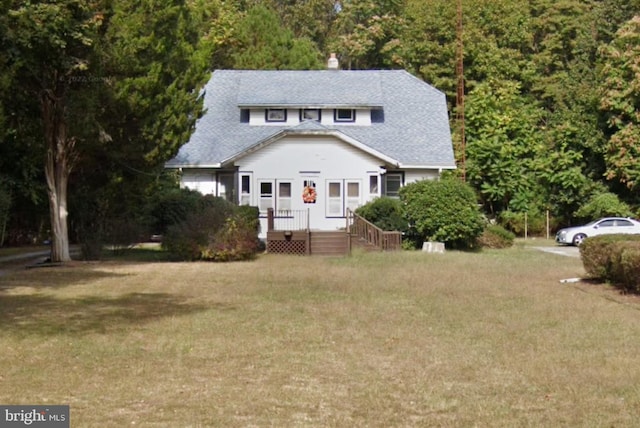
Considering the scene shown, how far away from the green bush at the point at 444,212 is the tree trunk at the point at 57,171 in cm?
1380

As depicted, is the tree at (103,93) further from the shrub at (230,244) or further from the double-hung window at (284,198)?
the double-hung window at (284,198)

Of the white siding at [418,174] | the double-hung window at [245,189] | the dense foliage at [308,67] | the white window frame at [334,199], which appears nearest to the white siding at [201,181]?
the double-hung window at [245,189]

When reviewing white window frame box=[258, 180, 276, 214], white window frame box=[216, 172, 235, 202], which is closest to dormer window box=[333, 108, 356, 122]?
white window frame box=[216, 172, 235, 202]

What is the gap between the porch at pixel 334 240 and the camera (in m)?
37.1

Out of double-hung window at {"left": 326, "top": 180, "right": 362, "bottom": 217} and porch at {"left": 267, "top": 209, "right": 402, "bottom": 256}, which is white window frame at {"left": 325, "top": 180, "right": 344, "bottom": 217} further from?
porch at {"left": 267, "top": 209, "right": 402, "bottom": 256}

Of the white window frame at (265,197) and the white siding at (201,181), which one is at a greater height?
the white siding at (201,181)

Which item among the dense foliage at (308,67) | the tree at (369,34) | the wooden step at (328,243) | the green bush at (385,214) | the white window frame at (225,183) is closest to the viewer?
the dense foliage at (308,67)

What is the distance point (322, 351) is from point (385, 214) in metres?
25.4

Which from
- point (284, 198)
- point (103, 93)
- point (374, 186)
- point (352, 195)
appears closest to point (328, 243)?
point (352, 195)

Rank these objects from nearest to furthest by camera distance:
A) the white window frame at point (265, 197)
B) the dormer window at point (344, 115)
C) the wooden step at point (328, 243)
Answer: the wooden step at point (328, 243) → the white window frame at point (265, 197) → the dormer window at point (344, 115)

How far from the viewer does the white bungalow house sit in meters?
41.6

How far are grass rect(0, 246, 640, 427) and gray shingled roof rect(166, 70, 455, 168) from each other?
63.8 feet

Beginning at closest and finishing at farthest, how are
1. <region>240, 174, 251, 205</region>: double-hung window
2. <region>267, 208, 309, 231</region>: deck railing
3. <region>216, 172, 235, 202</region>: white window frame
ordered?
<region>267, 208, 309, 231</region>: deck railing
<region>240, 174, 251, 205</region>: double-hung window
<region>216, 172, 235, 202</region>: white window frame

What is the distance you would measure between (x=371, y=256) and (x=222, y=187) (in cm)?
1252
